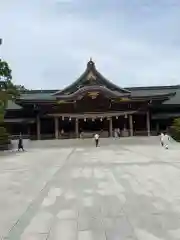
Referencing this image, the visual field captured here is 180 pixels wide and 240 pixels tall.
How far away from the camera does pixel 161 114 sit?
4741 cm

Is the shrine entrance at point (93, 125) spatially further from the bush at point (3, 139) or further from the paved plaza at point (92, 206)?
the paved plaza at point (92, 206)

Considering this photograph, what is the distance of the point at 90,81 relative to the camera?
163 ft

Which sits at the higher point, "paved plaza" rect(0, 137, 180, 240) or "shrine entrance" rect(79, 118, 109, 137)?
"paved plaza" rect(0, 137, 180, 240)

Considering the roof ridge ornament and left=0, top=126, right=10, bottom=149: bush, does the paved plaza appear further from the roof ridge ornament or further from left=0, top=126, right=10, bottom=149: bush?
the roof ridge ornament

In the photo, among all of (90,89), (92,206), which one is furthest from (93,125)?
(92,206)

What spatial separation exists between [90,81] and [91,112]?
5.30 m

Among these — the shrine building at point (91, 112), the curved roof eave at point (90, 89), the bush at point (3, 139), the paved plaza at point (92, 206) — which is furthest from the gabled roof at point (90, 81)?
the paved plaza at point (92, 206)

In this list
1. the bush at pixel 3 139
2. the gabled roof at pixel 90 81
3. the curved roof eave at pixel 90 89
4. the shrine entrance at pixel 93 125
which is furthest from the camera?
the gabled roof at pixel 90 81

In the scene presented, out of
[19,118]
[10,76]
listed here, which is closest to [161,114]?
[19,118]

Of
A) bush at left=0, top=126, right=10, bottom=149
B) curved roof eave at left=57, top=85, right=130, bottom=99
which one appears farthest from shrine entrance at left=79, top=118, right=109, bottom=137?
bush at left=0, top=126, right=10, bottom=149

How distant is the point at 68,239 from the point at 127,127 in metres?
42.9

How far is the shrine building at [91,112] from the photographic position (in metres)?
46.0

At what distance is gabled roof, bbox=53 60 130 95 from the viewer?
49.6 metres

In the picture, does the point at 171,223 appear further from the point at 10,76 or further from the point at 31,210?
the point at 10,76
